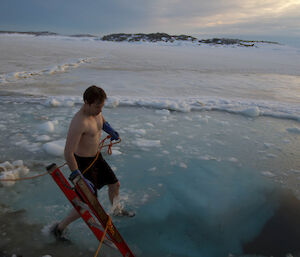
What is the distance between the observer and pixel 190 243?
1.93 meters

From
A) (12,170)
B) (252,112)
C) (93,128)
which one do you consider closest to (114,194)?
(93,128)

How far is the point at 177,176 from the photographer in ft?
9.10

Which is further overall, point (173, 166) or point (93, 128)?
point (173, 166)

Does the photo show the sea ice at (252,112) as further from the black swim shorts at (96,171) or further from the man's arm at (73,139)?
the man's arm at (73,139)

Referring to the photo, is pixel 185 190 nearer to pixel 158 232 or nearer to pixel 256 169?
pixel 158 232

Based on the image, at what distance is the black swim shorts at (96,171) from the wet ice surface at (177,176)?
0.34 m

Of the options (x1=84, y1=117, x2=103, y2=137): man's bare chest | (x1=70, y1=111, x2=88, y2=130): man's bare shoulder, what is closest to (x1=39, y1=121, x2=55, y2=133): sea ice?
(x1=84, y1=117, x2=103, y2=137): man's bare chest

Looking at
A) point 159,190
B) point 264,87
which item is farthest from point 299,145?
point 264,87

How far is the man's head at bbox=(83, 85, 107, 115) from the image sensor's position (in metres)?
1.68

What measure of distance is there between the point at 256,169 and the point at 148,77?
22.7 feet

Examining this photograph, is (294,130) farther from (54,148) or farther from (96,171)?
(54,148)

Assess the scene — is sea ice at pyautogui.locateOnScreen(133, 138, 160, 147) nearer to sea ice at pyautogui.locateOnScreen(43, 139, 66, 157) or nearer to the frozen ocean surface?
the frozen ocean surface

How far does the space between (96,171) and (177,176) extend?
1104 millimetres

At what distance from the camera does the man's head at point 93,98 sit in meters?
1.68
